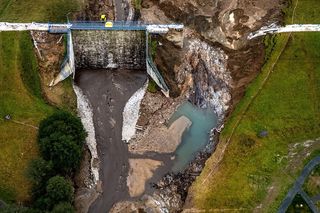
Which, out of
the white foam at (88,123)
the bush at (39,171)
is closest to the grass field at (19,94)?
the bush at (39,171)

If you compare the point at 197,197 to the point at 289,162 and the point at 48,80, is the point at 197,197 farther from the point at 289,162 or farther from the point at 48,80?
the point at 48,80

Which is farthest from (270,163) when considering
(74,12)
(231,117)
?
(74,12)

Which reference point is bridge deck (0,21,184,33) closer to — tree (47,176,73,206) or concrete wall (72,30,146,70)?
concrete wall (72,30,146,70)

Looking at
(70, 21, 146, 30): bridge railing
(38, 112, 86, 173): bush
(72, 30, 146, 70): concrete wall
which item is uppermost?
(70, 21, 146, 30): bridge railing

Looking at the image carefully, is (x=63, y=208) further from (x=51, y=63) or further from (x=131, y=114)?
(x=51, y=63)

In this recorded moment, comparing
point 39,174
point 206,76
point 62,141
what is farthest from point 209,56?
point 39,174

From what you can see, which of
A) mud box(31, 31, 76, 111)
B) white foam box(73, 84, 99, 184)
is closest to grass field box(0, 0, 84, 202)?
mud box(31, 31, 76, 111)
